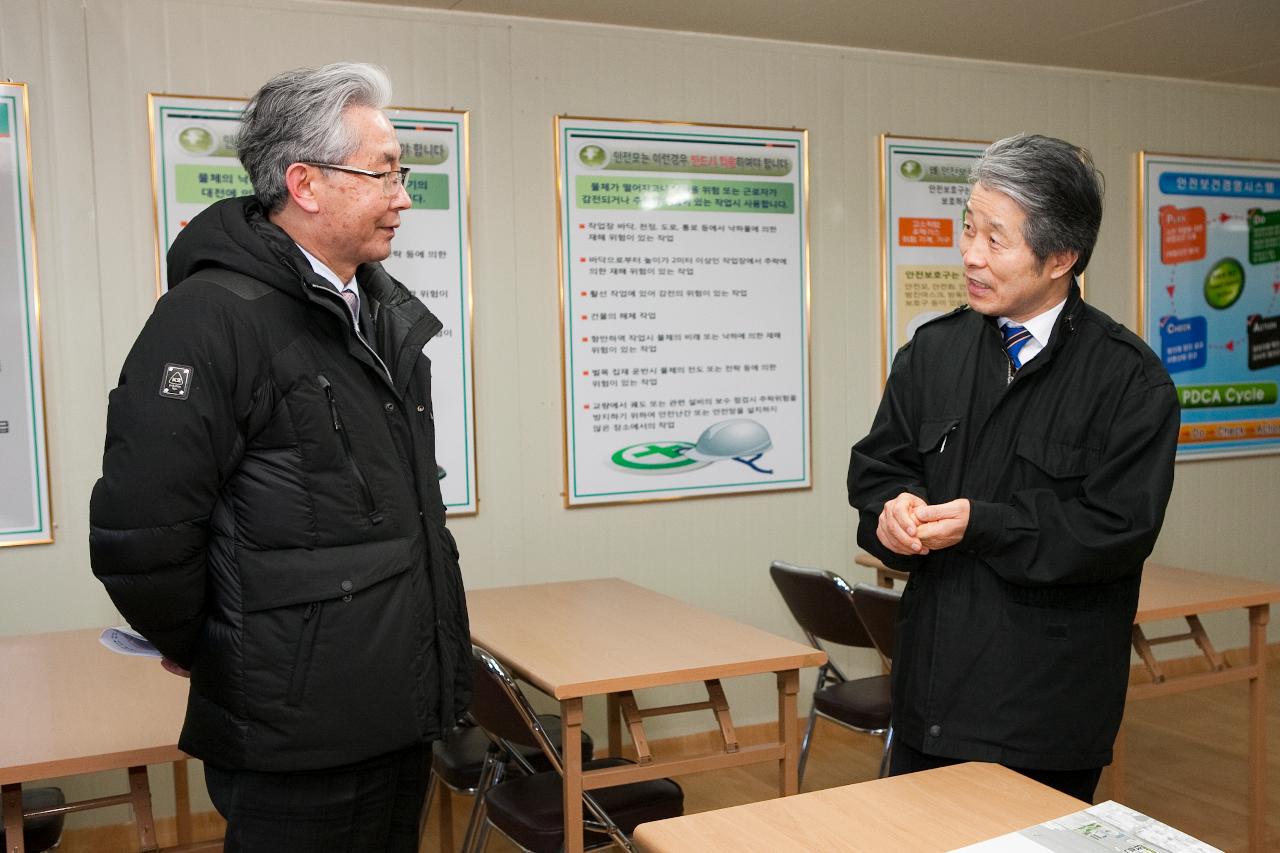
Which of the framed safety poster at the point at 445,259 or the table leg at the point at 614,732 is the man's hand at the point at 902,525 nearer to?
the table leg at the point at 614,732

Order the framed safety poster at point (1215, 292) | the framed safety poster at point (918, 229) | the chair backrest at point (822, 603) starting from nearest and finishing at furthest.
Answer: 1. the chair backrest at point (822, 603)
2. the framed safety poster at point (918, 229)
3. the framed safety poster at point (1215, 292)

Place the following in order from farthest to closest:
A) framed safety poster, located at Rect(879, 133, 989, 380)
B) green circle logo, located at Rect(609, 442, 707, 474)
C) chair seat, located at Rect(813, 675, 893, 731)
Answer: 1. framed safety poster, located at Rect(879, 133, 989, 380)
2. green circle logo, located at Rect(609, 442, 707, 474)
3. chair seat, located at Rect(813, 675, 893, 731)

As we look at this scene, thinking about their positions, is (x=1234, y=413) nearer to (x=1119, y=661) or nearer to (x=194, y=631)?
(x=1119, y=661)

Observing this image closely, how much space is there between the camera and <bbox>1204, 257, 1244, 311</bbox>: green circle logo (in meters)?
5.23

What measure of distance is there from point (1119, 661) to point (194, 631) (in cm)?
138

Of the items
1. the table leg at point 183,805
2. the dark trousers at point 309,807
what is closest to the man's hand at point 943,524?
the dark trousers at point 309,807

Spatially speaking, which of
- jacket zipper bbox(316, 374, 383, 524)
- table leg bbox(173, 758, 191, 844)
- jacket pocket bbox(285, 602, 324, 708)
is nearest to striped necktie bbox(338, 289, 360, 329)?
jacket zipper bbox(316, 374, 383, 524)

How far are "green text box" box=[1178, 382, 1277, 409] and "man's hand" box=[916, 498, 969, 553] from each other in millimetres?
3839

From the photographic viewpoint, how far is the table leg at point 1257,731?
3160 millimetres

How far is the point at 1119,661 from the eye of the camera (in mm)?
1820

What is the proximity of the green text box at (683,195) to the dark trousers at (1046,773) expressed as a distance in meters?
2.59

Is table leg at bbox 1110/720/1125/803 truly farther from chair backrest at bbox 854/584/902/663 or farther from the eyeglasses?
the eyeglasses

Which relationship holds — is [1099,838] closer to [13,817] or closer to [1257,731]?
[13,817]

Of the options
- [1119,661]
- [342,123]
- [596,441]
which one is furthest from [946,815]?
[596,441]
